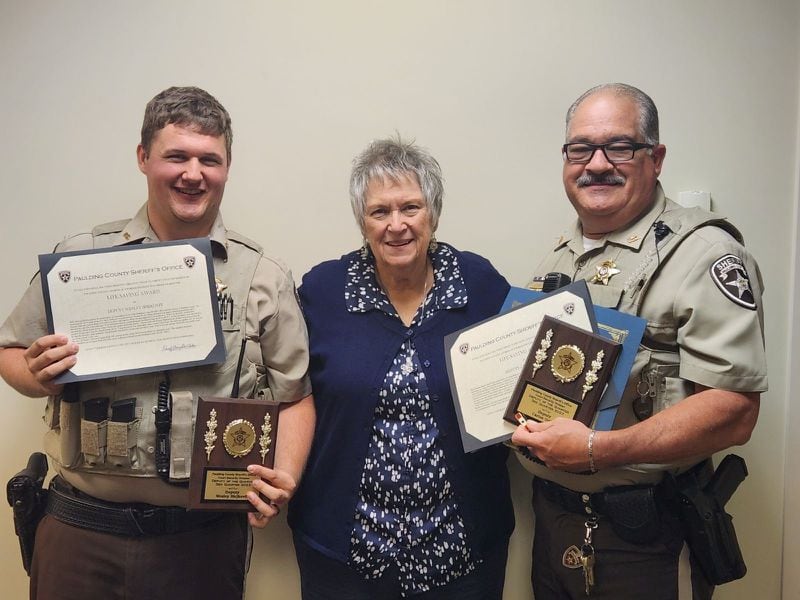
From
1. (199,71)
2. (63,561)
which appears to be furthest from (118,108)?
(63,561)

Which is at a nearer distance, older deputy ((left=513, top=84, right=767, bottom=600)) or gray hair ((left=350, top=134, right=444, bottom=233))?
older deputy ((left=513, top=84, right=767, bottom=600))

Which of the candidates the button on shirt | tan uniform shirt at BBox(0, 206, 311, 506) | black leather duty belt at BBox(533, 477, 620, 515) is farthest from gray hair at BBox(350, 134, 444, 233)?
black leather duty belt at BBox(533, 477, 620, 515)

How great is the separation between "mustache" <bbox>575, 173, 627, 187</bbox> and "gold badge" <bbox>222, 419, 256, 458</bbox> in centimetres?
106

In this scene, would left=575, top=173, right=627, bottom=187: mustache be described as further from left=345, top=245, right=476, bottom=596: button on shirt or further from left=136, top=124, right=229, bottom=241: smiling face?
left=136, top=124, right=229, bottom=241: smiling face

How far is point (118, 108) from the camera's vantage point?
2018 millimetres

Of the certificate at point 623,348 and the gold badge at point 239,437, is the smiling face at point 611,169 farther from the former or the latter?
the gold badge at point 239,437

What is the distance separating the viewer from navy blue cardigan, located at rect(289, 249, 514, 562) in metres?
1.64

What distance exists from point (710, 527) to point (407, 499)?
75 cm

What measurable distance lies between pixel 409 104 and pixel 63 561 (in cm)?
167

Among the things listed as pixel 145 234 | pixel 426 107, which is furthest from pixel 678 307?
pixel 145 234

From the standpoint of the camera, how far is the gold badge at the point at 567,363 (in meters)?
1.39

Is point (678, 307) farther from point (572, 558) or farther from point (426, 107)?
point (426, 107)

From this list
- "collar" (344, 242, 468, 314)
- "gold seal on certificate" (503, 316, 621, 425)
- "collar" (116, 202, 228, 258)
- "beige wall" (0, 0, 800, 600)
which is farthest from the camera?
"beige wall" (0, 0, 800, 600)

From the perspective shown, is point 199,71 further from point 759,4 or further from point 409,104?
point 759,4
